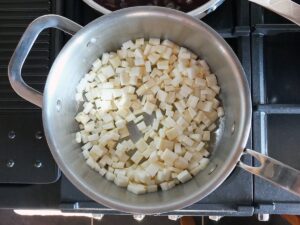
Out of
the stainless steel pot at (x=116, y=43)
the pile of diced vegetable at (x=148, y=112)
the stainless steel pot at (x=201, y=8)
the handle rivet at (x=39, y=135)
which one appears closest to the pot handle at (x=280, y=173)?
the stainless steel pot at (x=116, y=43)

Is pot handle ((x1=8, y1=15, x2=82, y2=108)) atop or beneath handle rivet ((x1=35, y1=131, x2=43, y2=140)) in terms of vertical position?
atop

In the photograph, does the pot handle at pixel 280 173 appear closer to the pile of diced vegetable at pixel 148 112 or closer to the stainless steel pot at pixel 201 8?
the pile of diced vegetable at pixel 148 112

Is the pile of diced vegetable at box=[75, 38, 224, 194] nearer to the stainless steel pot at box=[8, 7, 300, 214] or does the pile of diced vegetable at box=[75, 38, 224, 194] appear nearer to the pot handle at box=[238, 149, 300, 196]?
the stainless steel pot at box=[8, 7, 300, 214]

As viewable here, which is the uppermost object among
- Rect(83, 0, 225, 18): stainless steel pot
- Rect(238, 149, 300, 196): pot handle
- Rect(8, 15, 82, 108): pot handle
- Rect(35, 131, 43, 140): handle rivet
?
Rect(83, 0, 225, 18): stainless steel pot

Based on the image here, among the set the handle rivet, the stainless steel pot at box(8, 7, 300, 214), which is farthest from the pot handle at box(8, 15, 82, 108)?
the handle rivet

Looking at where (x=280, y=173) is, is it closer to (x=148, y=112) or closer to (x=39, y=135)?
(x=148, y=112)

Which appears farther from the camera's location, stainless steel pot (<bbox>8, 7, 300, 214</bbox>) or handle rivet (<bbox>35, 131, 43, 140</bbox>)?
handle rivet (<bbox>35, 131, 43, 140</bbox>)

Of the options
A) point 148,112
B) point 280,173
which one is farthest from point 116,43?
point 280,173
